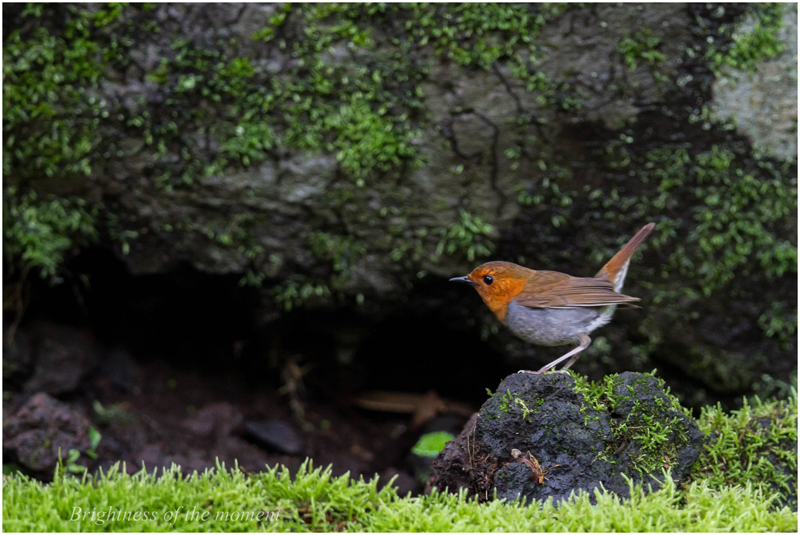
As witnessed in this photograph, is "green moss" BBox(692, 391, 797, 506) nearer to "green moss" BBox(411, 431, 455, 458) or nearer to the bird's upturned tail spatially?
the bird's upturned tail

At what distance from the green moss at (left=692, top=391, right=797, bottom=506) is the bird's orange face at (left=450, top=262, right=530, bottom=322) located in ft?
4.17

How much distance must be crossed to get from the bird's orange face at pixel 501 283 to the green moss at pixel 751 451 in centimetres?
127

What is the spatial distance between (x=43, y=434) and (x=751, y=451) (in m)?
4.28

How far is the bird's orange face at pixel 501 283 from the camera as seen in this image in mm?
3537

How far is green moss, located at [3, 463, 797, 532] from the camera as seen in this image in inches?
106

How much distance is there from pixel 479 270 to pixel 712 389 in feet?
8.94

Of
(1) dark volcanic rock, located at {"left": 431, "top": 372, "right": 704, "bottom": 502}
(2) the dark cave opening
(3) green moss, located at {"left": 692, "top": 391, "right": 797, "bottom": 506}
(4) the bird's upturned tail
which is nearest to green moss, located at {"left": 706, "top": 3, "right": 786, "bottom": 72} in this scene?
(4) the bird's upturned tail

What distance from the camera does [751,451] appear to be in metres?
3.41

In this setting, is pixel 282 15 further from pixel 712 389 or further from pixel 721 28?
pixel 712 389

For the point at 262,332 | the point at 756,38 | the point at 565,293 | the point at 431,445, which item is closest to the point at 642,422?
the point at 565,293

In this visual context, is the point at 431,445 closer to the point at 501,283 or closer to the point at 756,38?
the point at 501,283

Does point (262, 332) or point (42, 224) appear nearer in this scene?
point (42, 224)

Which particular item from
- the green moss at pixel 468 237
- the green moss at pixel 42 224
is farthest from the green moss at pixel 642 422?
the green moss at pixel 42 224

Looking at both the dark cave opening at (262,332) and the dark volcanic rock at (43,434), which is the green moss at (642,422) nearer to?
the dark cave opening at (262,332)
